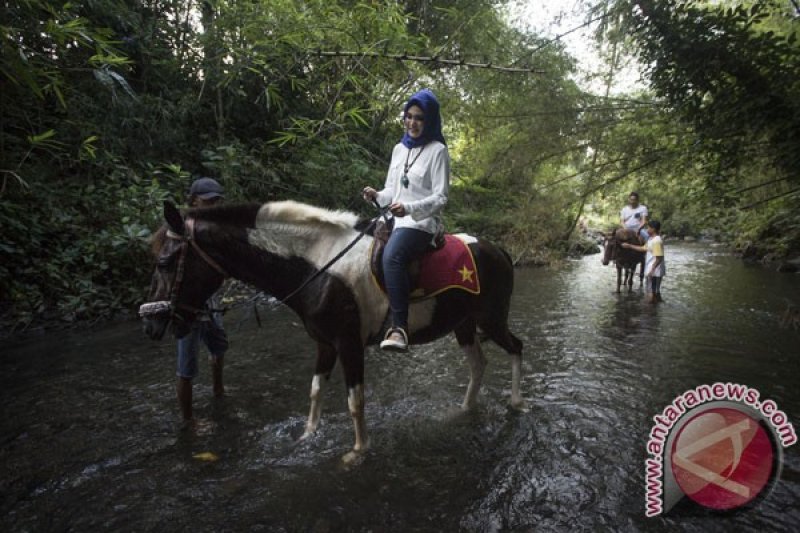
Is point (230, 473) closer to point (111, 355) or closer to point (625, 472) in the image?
point (625, 472)

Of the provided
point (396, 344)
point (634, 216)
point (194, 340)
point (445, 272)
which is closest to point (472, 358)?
point (445, 272)

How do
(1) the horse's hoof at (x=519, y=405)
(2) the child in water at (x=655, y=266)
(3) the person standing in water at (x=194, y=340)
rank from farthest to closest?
(2) the child in water at (x=655, y=266)
(1) the horse's hoof at (x=519, y=405)
(3) the person standing in water at (x=194, y=340)

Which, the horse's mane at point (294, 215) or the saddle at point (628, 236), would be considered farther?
the saddle at point (628, 236)

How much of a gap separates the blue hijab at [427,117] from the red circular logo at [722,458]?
2.82m

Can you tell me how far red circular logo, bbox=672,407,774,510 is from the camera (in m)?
2.65

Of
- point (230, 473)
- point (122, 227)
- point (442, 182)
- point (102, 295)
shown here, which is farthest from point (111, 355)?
point (442, 182)

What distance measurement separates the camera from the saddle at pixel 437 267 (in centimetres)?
319

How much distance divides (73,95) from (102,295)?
12.4ft

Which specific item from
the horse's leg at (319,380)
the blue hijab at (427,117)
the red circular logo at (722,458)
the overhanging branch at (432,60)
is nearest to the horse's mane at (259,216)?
the blue hijab at (427,117)

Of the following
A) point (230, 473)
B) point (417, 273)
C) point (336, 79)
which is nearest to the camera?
point (230, 473)

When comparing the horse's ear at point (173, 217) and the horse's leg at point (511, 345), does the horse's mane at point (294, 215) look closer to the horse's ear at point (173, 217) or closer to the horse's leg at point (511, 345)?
the horse's ear at point (173, 217)

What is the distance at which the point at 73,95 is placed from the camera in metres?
7.38

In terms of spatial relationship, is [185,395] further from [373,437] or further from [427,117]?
[427,117]

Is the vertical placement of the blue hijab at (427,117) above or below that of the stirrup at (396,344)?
above
